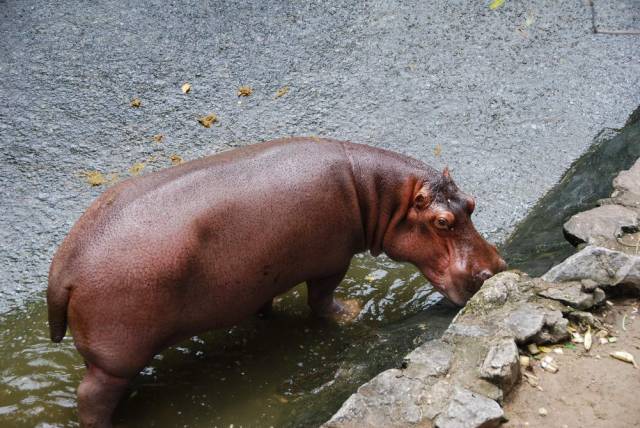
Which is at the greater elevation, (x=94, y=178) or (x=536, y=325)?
(x=94, y=178)

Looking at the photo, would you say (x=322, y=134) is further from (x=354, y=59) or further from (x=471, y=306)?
(x=471, y=306)

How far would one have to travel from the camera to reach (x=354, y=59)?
7434 millimetres

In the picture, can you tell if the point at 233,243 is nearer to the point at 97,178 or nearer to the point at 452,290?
the point at 452,290

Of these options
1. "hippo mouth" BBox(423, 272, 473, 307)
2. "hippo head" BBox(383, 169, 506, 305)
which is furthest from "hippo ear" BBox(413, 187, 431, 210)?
"hippo mouth" BBox(423, 272, 473, 307)

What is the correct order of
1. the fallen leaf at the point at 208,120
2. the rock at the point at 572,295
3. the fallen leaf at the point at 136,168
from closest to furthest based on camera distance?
the rock at the point at 572,295 < the fallen leaf at the point at 136,168 < the fallen leaf at the point at 208,120

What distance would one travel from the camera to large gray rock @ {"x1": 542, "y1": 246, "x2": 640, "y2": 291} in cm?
389

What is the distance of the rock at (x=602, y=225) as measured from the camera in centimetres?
444

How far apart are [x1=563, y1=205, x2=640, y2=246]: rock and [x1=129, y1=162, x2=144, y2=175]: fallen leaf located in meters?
3.40

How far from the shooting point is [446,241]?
4488mm

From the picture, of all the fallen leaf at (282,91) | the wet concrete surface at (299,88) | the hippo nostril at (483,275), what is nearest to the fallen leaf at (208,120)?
the wet concrete surface at (299,88)

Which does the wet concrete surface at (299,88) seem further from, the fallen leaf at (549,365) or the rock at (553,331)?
the fallen leaf at (549,365)

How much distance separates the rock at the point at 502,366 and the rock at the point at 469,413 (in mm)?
138

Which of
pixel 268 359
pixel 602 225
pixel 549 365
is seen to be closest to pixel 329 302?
pixel 268 359

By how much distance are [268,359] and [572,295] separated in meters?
1.87
